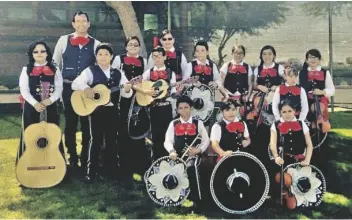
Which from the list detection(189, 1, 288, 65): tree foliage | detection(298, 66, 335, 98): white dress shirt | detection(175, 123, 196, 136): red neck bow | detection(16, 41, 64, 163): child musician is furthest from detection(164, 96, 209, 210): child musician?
detection(189, 1, 288, 65): tree foliage

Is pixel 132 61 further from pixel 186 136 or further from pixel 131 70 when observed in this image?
pixel 186 136

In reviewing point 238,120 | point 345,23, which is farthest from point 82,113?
point 345,23

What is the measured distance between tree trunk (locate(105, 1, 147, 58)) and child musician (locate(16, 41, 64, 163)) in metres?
2.21

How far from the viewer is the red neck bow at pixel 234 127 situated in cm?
365

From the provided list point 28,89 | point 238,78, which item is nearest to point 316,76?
point 238,78

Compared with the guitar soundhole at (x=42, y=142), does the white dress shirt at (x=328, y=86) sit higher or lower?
higher

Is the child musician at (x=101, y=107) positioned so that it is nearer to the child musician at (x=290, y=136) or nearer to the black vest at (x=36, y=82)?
the black vest at (x=36, y=82)

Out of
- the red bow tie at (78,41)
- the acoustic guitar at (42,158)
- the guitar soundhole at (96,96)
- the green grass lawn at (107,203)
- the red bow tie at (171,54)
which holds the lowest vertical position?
the green grass lawn at (107,203)

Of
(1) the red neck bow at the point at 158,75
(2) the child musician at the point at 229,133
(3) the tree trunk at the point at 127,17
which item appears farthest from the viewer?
(3) the tree trunk at the point at 127,17

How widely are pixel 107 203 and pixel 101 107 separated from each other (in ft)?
2.87

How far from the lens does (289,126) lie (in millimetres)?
3691

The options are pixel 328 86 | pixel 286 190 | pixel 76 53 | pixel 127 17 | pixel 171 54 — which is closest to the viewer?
pixel 286 190

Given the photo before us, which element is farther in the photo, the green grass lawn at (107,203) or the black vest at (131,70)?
the black vest at (131,70)

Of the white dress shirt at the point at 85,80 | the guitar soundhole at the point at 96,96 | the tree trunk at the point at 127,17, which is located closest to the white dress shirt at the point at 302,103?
the white dress shirt at the point at 85,80
